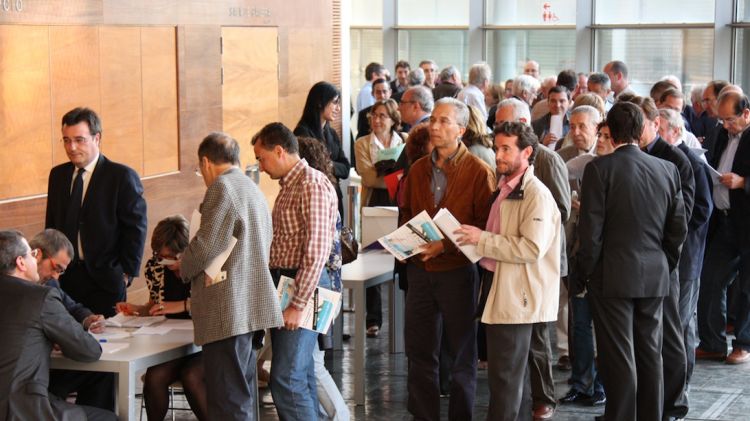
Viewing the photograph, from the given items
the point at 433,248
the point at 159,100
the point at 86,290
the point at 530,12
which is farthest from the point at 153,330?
the point at 530,12

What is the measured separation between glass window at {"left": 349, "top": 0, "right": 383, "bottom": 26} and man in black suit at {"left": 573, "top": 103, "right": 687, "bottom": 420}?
14006 millimetres

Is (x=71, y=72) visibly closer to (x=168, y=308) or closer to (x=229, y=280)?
(x=168, y=308)

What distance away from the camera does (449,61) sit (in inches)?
754

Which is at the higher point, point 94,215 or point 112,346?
point 94,215

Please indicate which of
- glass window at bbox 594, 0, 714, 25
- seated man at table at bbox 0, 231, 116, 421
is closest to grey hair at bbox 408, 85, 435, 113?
seated man at table at bbox 0, 231, 116, 421

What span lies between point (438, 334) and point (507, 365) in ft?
1.75

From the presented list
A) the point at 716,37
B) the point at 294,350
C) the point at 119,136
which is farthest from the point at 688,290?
the point at 716,37

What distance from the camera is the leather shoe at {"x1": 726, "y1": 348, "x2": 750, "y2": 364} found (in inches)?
321

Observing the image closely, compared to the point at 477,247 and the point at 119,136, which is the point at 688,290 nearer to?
the point at 477,247

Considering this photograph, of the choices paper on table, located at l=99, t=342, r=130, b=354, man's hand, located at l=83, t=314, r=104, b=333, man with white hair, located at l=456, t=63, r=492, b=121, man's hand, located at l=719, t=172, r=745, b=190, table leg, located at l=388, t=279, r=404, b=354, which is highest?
man with white hair, located at l=456, t=63, r=492, b=121

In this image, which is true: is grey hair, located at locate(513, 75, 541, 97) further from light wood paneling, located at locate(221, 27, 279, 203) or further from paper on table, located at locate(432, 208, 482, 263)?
paper on table, located at locate(432, 208, 482, 263)

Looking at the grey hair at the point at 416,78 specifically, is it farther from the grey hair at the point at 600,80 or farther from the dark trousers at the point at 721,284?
the dark trousers at the point at 721,284

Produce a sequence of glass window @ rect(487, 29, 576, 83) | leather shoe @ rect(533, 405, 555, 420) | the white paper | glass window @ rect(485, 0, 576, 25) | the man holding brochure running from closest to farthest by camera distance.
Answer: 1. the man holding brochure
2. leather shoe @ rect(533, 405, 555, 420)
3. the white paper
4. glass window @ rect(485, 0, 576, 25)
5. glass window @ rect(487, 29, 576, 83)

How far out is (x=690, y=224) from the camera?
6.86m
